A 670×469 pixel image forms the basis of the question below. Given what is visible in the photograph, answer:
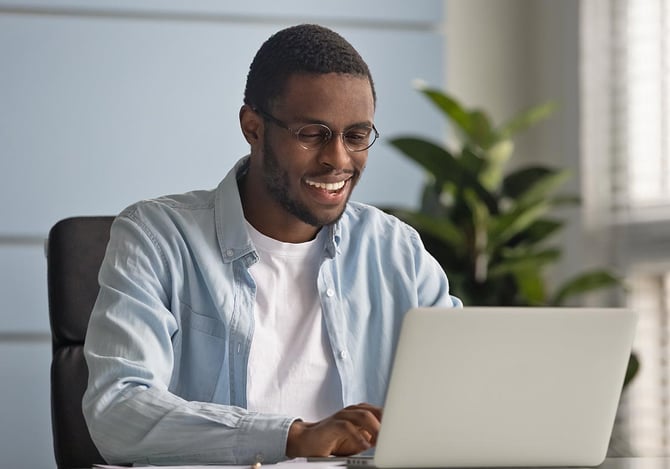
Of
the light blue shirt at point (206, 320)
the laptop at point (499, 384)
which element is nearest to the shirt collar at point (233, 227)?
the light blue shirt at point (206, 320)

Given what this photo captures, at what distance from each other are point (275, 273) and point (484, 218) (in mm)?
1589

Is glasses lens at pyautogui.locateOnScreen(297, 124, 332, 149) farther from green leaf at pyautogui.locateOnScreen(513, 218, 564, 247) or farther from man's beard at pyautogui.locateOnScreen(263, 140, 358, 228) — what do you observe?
green leaf at pyautogui.locateOnScreen(513, 218, 564, 247)

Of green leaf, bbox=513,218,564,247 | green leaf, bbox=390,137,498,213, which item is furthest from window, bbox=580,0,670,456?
green leaf, bbox=390,137,498,213

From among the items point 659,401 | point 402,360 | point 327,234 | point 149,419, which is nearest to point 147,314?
point 149,419

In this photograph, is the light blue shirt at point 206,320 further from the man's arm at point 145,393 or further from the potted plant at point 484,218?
the potted plant at point 484,218

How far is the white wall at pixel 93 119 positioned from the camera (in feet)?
10.5

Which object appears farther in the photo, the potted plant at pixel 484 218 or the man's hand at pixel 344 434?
the potted plant at pixel 484 218

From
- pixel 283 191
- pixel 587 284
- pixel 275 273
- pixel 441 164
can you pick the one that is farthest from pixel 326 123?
pixel 587 284

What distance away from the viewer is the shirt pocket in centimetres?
171

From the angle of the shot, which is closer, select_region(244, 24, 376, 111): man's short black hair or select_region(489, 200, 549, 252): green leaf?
select_region(244, 24, 376, 111): man's short black hair

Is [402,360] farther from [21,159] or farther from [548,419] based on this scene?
[21,159]

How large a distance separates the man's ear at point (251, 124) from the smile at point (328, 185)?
0.44ft

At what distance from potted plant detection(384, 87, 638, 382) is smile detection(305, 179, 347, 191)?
143 cm

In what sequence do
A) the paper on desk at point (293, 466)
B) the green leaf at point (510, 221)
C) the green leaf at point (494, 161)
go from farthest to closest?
the green leaf at point (494, 161) → the green leaf at point (510, 221) → the paper on desk at point (293, 466)
